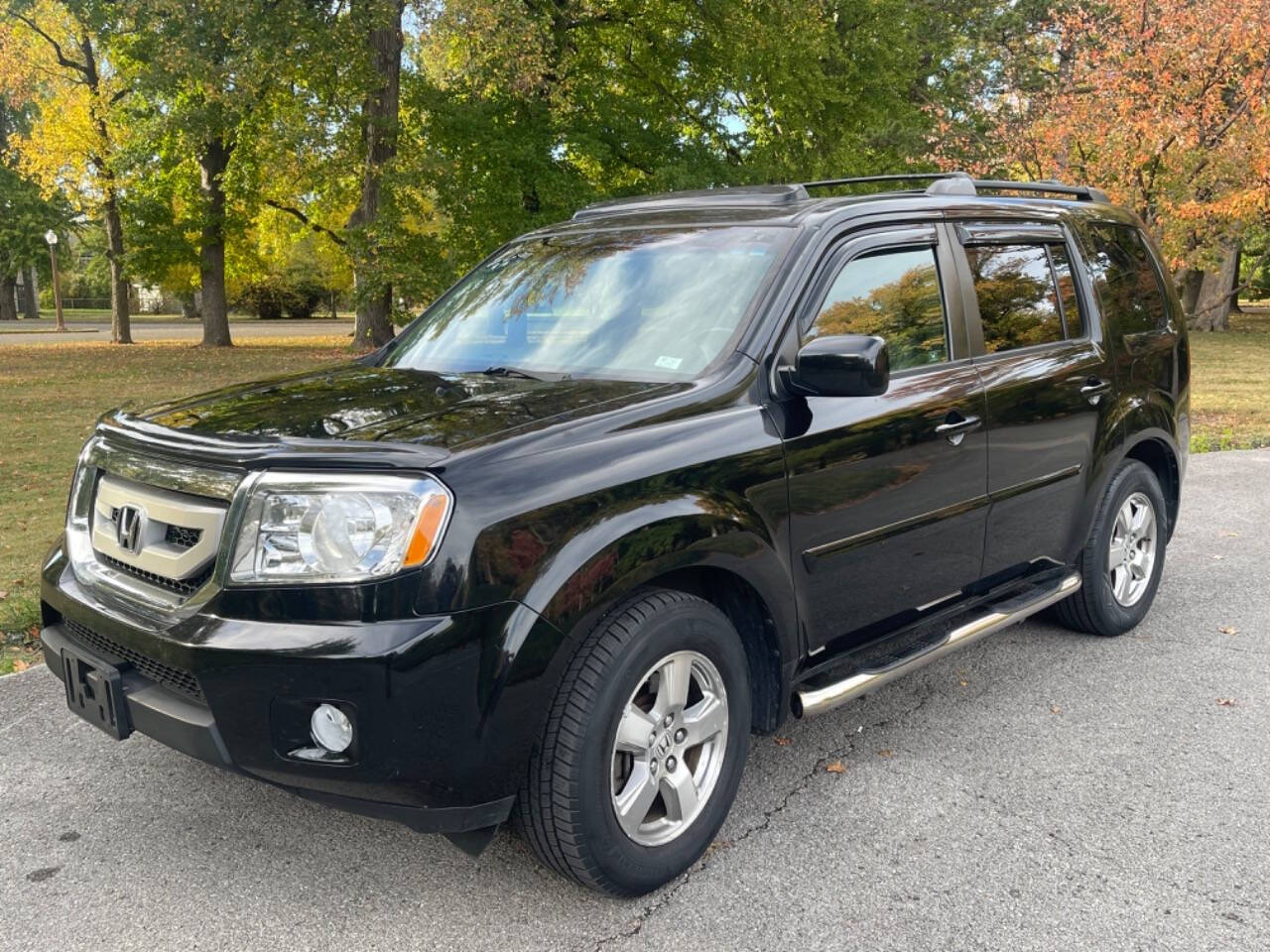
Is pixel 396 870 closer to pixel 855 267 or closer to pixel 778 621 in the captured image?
pixel 778 621

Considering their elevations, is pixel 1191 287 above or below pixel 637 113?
below

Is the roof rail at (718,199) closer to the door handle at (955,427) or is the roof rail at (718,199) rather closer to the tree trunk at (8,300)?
the door handle at (955,427)

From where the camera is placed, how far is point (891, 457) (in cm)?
360

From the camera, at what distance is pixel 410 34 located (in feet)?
74.6

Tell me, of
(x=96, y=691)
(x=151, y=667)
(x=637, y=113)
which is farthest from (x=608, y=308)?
(x=637, y=113)

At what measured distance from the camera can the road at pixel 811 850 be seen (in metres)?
2.81

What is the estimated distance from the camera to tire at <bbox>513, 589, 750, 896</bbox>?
2.74 m

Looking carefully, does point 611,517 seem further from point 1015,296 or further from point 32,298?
point 32,298

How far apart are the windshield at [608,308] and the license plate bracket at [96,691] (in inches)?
59.8

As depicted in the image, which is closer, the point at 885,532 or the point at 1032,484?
the point at 885,532

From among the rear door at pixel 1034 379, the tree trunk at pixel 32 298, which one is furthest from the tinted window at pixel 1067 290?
the tree trunk at pixel 32 298

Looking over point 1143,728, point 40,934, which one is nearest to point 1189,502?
point 1143,728

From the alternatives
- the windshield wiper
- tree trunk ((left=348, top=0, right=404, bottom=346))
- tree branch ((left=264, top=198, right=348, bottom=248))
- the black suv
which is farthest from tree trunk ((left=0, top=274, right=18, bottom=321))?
the windshield wiper

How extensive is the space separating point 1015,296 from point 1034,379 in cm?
37
